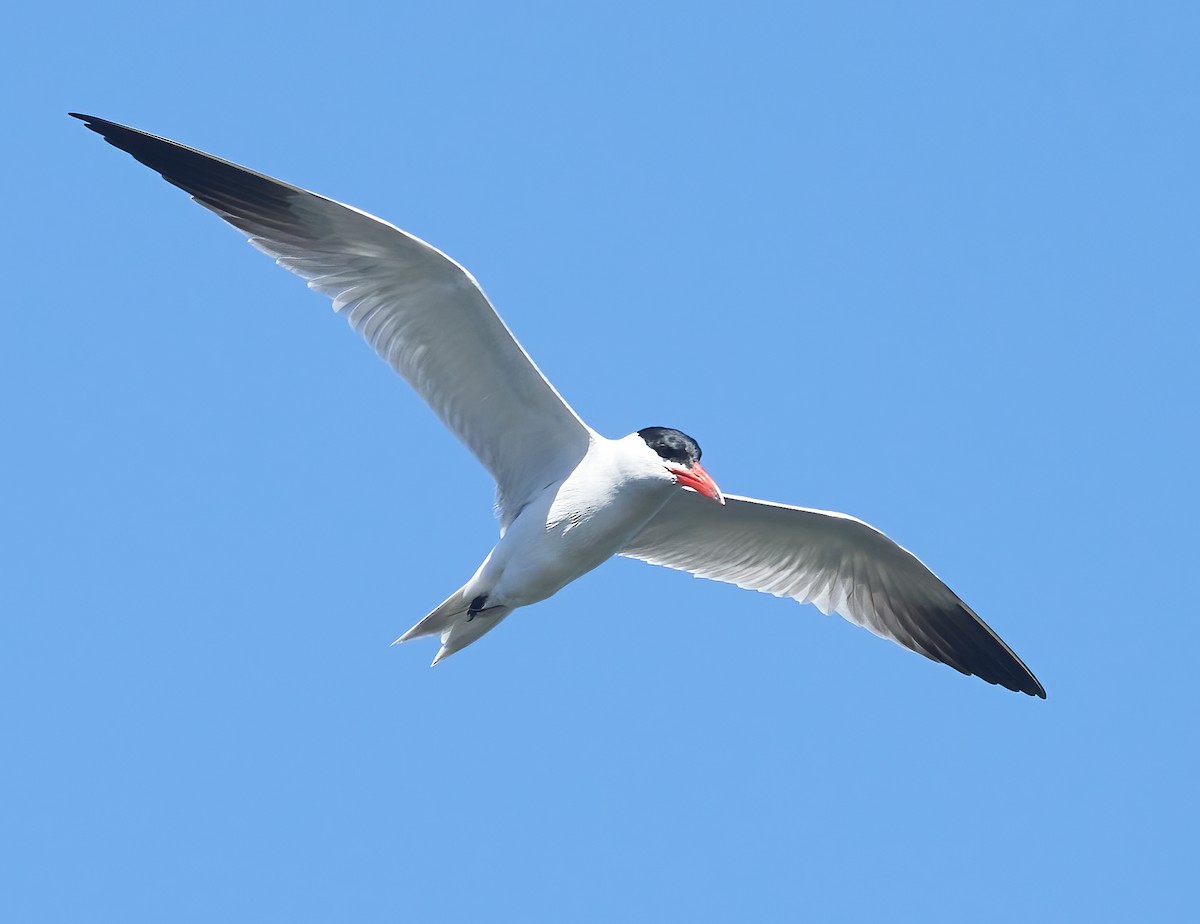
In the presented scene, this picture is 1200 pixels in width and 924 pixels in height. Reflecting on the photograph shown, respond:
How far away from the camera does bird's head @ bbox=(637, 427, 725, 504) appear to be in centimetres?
1220

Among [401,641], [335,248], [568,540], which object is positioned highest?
[335,248]

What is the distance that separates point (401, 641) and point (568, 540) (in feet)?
5.69

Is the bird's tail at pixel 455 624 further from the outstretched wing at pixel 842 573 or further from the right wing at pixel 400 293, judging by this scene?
the outstretched wing at pixel 842 573

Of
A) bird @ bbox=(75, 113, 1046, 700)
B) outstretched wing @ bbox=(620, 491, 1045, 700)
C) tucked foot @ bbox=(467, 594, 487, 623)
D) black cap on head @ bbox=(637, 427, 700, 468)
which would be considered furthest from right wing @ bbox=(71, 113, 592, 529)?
outstretched wing @ bbox=(620, 491, 1045, 700)

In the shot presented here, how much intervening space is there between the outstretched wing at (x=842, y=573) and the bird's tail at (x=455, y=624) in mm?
1723

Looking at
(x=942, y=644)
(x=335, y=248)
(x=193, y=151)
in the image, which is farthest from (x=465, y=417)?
(x=942, y=644)

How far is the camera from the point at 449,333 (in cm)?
1273

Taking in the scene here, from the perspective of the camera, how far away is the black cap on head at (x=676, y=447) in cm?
1232

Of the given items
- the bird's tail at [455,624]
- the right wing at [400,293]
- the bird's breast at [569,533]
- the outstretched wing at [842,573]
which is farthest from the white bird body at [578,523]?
the outstretched wing at [842,573]

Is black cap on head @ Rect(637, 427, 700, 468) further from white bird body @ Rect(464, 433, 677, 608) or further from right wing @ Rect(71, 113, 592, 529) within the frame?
right wing @ Rect(71, 113, 592, 529)

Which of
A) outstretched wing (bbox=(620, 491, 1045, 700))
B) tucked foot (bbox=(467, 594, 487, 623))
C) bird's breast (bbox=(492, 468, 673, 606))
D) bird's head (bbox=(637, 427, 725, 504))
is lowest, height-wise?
tucked foot (bbox=(467, 594, 487, 623))

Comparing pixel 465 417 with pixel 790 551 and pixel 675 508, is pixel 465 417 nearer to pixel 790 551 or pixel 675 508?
pixel 675 508

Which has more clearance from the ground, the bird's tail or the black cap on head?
the black cap on head

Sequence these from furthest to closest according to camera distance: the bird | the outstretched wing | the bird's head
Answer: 1. the outstretched wing
2. the bird
3. the bird's head
